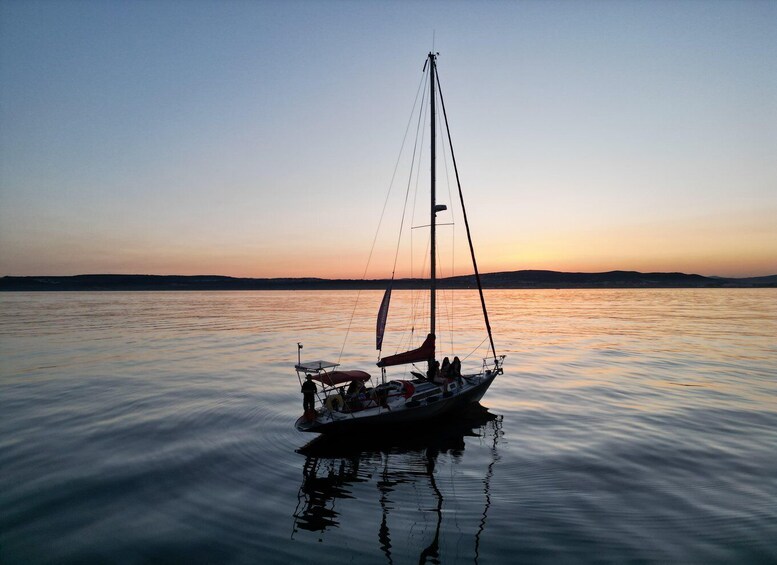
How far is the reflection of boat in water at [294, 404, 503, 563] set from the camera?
12.0 meters

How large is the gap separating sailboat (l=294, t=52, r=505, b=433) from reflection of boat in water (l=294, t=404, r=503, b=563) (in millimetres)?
968

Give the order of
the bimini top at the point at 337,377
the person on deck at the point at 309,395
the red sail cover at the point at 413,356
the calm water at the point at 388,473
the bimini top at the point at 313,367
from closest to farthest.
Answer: the calm water at the point at 388,473, the person on deck at the point at 309,395, the bimini top at the point at 313,367, the bimini top at the point at 337,377, the red sail cover at the point at 413,356

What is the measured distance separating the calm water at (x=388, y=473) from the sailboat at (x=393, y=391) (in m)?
1.11

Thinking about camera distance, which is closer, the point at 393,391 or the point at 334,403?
the point at 334,403

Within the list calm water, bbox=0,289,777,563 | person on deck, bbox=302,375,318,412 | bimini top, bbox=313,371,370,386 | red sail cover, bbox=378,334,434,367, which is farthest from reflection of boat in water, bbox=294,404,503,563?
red sail cover, bbox=378,334,434,367

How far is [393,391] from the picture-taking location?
72.1 feet

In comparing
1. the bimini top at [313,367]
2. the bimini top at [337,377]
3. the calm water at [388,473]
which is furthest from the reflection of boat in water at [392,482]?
the bimini top at [313,367]

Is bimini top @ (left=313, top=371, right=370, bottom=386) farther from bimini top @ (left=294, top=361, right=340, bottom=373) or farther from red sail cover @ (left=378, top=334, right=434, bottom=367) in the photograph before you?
red sail cover @ (left=378, top=334, right=434, bottom=367)

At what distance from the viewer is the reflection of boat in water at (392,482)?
39.4ft

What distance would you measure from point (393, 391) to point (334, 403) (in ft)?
11.6

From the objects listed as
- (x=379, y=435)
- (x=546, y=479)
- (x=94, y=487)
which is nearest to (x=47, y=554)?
(x=94, y=487)

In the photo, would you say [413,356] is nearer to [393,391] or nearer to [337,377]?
[393,391]

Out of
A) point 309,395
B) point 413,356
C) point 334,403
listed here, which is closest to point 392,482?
point 334,403

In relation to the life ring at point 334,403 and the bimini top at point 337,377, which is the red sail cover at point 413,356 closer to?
the bimini top at point 337,377
